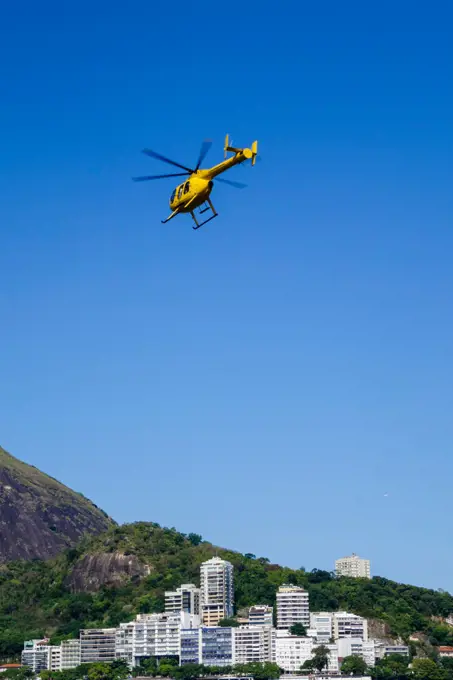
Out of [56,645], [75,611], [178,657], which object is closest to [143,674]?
[178,657]

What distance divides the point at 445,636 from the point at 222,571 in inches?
1381

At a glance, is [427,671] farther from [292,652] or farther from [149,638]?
[149,638]

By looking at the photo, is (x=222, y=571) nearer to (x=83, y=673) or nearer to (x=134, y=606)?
(x=134, y=606)

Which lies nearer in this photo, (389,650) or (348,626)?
(389,650)

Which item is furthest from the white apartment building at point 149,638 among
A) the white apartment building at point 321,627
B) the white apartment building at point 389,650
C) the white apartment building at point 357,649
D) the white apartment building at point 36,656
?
the white apartment building at point 389,650

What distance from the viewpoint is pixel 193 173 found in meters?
75.1

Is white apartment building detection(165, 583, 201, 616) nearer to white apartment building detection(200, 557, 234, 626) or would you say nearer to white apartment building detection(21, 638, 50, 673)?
white apartment building detection(200, 557, 234, 626)

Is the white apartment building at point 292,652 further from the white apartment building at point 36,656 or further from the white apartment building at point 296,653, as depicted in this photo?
the white apartment building at point 36,656

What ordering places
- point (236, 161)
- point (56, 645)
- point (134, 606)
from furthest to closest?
point (134, 606), point (56, 645), point (236, 161)

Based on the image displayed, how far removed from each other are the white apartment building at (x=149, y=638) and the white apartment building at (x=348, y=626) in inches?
823

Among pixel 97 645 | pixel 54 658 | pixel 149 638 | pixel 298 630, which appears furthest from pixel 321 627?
pixel 54 658

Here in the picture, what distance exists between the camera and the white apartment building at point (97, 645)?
176 m

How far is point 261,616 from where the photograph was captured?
180 m

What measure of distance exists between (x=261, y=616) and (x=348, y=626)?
1254cm
